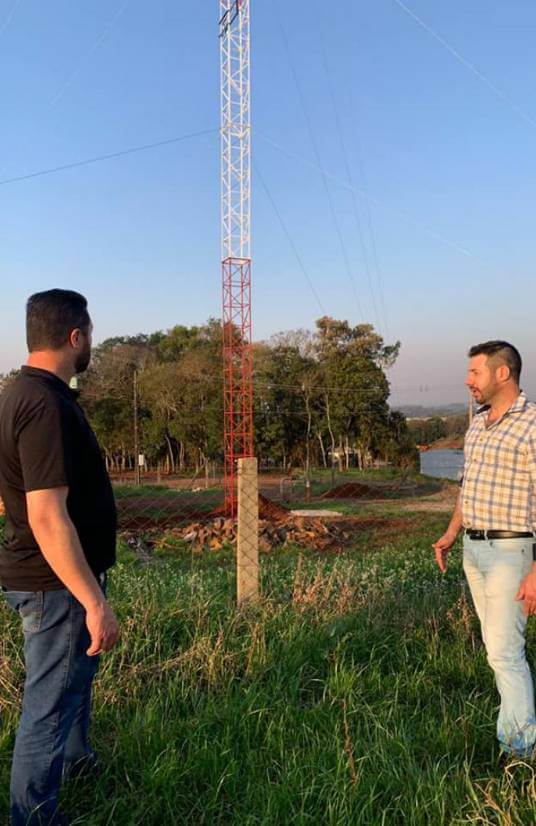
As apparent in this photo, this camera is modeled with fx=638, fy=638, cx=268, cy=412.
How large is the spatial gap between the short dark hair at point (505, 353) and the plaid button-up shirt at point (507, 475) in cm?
12

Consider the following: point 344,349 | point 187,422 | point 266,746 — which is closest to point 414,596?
point 266,746

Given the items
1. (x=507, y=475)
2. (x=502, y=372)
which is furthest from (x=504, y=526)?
(x=502, y=372)

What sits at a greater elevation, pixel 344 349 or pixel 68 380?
pixel 344 349

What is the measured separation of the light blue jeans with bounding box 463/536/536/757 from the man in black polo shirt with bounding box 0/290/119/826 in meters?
1.74

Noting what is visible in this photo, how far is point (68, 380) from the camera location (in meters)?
2.27

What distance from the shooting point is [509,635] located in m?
2.86

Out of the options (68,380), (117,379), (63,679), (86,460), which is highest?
(117,379)

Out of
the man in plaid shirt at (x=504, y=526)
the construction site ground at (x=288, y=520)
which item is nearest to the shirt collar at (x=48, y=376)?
the man in plaid shirt at (x=504, y=526)

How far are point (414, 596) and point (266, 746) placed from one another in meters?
2.27

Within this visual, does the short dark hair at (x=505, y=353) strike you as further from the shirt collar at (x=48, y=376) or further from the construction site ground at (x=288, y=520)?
the construction site ground at (x=288, y=520)

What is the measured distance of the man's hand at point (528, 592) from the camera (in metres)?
2.74

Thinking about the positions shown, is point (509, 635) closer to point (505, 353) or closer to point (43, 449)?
point (505, 353)

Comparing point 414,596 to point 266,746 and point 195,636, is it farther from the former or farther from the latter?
point 266,746

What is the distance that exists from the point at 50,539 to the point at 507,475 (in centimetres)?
202
